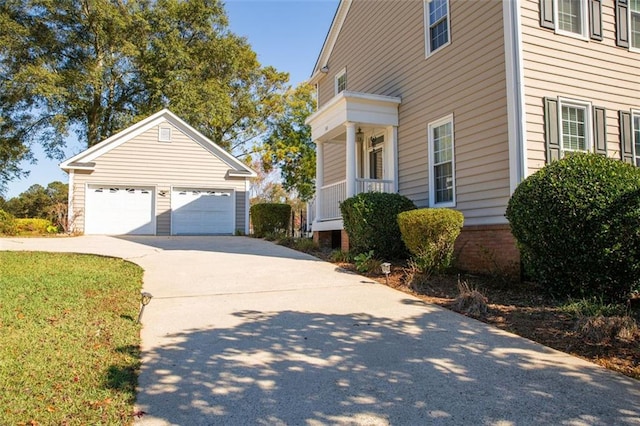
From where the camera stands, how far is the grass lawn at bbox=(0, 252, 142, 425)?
2939 millimetres

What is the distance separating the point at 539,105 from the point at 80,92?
22.8 metres

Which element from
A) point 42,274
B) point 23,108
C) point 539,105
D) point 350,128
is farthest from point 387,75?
point 23,108

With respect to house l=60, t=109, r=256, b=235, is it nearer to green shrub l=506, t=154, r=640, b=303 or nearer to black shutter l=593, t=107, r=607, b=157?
black shutter l=593, t=107, r=607, b=157

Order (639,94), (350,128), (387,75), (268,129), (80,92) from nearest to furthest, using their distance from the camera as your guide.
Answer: (639,94) < (350,128) < (387,75) < (80,92) < (268,129)

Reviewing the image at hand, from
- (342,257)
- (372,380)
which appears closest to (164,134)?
(342,257)

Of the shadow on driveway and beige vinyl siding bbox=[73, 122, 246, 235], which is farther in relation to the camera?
beige vinyl siding bbox=[73, 122, 246, 235]

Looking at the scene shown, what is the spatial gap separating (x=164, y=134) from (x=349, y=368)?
53.8 feet

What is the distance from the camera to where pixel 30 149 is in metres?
24.5

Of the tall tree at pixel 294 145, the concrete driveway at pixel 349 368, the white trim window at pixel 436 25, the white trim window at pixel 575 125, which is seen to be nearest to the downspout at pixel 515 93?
the white trim window at pixel 575 125

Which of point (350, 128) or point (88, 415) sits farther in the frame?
point (350, 128)

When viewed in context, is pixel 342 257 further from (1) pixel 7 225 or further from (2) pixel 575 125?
(1) pixel 7 225

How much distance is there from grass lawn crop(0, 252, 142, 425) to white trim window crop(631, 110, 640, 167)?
31.3 feet

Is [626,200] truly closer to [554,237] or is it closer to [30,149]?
[554,237]

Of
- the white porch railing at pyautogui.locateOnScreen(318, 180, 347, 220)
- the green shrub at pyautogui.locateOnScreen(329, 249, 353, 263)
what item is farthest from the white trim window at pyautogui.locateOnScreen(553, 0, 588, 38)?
the green shrub at pyautogui.locateOnScreen(329, 249, 353, 263)
